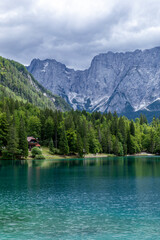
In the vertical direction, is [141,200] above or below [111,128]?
below

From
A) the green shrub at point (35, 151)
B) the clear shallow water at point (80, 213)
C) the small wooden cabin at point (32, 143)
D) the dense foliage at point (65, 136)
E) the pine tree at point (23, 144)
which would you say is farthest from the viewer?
the small wooden cabin at point (32, 143)

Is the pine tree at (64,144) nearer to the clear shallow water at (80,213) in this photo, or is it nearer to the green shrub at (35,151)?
the green shrub at (35,151)

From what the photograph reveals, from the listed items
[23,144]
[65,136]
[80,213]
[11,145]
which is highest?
[65,136]

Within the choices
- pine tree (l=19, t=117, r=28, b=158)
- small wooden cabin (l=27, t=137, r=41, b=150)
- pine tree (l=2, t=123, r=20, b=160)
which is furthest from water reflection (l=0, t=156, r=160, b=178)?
small wooden cabin (l=27, t=137, r=41, b=150)

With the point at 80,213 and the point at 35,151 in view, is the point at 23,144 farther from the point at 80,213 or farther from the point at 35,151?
the point at 80,213

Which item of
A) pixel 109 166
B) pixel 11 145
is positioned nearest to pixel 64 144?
pixel 11 145

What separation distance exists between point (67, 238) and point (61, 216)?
6.23 m

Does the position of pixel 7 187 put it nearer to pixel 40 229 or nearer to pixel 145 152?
pixel 40 229

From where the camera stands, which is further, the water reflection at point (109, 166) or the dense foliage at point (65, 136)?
the dense foliage at point (65, 136)

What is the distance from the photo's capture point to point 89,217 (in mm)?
26547

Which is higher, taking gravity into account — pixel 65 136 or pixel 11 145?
pixel 65 136

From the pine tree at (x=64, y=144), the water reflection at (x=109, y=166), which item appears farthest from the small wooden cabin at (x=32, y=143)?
the water reflection at (x=109, y=166)

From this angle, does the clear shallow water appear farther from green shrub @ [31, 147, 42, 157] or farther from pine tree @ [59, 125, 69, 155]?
pine tree @ [59, 125, 69, 155]

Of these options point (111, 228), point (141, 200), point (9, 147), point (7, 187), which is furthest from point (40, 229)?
point (9, 147)
